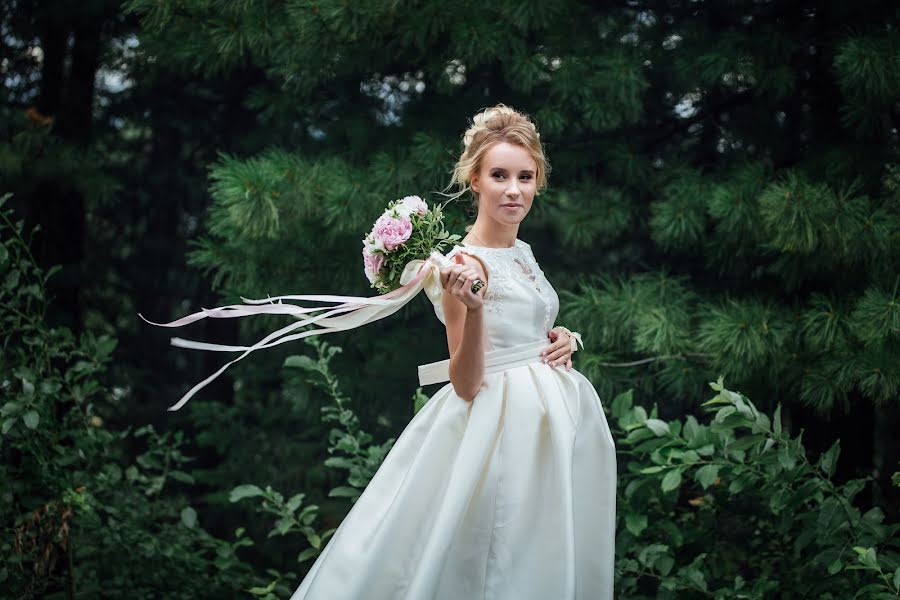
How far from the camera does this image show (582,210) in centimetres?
491

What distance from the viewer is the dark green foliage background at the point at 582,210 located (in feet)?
12.8

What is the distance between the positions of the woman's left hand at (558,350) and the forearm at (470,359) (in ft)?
0.82

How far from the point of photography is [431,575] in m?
2.48

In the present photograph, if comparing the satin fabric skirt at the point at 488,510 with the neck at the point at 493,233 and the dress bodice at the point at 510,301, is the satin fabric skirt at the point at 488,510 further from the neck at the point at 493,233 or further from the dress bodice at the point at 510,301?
the neck at the point at 493,233

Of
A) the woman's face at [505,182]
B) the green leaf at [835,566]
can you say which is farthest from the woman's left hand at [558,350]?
the green leaf at [835,566]

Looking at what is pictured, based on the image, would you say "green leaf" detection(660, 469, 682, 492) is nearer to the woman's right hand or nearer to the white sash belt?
the white sash belt

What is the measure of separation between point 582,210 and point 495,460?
249cm

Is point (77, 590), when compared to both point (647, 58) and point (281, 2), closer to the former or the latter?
point (281, 2)

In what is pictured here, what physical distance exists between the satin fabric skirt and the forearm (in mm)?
61

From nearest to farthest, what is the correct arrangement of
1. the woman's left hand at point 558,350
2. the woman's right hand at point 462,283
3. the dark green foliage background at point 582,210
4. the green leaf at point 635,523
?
the woman's right hand at point 462,283 < the woman's left hand at point 558,350 < the green leaf at point 635,523 < the dark green foliage background at point 582,210

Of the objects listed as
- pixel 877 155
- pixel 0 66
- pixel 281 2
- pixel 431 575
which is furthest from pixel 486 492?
pixel 0 66

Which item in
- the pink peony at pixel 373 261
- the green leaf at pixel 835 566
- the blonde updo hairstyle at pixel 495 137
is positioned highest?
the blonde updo hairstyle at pixel 495 137

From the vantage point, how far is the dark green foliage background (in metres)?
3.91

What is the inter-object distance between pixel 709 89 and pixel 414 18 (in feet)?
5.34
